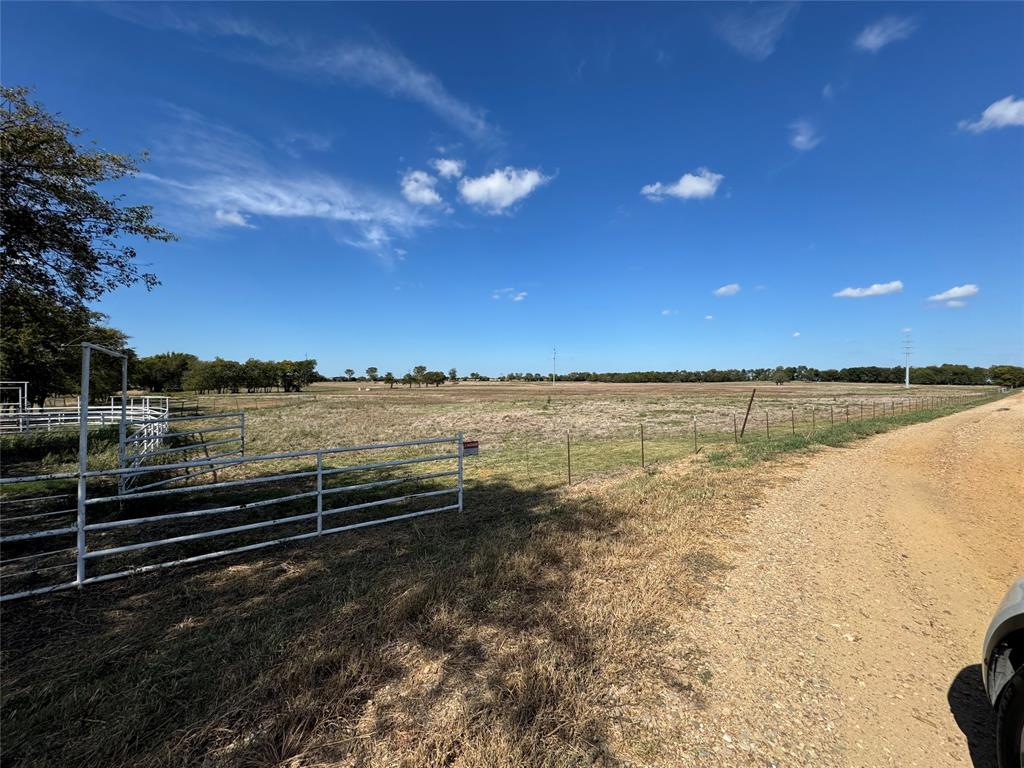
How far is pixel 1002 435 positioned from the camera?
61.1ft

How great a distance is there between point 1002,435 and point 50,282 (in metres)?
32.0

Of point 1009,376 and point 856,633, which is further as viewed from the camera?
point 1009,376

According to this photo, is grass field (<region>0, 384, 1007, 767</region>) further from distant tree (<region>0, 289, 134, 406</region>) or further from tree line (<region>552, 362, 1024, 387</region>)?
tree line (<region>552, 362, 1024, 387</region>)

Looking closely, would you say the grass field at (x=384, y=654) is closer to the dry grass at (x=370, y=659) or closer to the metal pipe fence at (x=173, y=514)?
the dry grass at (x=370, y=659)

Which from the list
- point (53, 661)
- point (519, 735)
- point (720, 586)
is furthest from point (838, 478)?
point (53, 661)

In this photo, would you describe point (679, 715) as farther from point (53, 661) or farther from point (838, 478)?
point (838, 478)

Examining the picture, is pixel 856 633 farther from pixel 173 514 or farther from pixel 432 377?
pixel 432 377

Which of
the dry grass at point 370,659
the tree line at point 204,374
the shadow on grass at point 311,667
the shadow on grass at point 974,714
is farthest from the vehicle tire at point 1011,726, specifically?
the tree line at point 204,374

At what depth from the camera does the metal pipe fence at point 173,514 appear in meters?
4.76

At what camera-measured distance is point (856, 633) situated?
12.4 feet

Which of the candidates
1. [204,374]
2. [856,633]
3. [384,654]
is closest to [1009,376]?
[856,633]

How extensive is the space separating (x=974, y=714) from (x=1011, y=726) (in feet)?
2.48

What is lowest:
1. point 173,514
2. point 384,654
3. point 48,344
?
point 384,654

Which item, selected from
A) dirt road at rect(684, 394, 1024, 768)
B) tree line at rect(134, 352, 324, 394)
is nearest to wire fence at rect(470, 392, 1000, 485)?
dirt road at rect(684, 394, 1024, 768)
